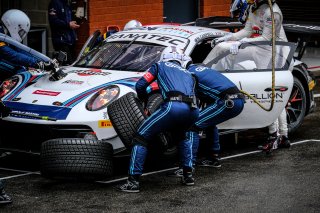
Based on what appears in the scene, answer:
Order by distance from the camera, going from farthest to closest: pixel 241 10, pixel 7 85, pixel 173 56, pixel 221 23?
pixel 241 10 < pixel 221 23 < pixel 7 85 < pixel 173 56

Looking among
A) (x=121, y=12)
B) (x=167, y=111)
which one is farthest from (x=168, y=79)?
(x=121, y=12)

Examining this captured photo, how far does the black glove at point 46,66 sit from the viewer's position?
34.6 feet

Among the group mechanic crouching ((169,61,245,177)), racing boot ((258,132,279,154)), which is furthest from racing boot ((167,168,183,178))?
racing boot ((258,132,279,154))

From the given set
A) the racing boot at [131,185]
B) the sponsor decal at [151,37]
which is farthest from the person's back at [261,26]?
the racing boot at [131,185]

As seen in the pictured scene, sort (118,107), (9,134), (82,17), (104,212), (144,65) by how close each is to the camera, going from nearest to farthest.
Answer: (104,212), (118,107), (9,134), (144,65), (82,17)

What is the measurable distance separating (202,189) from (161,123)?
0.80 metres

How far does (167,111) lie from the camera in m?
8.91

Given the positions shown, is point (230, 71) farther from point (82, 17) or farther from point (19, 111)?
point (82, 17)

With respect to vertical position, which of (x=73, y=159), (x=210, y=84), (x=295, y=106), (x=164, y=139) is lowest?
(x=295, y=106)

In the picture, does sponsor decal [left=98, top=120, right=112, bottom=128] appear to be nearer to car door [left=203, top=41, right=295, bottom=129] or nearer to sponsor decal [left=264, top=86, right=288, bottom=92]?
car door [left=203, top=41, right=295, bottom=129]

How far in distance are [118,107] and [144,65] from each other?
1.51 metres

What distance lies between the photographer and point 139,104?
939cm

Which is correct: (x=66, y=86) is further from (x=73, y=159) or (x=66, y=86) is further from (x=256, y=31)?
(x=256, y=31)

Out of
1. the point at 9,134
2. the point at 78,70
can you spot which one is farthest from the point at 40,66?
the point at 9,134
